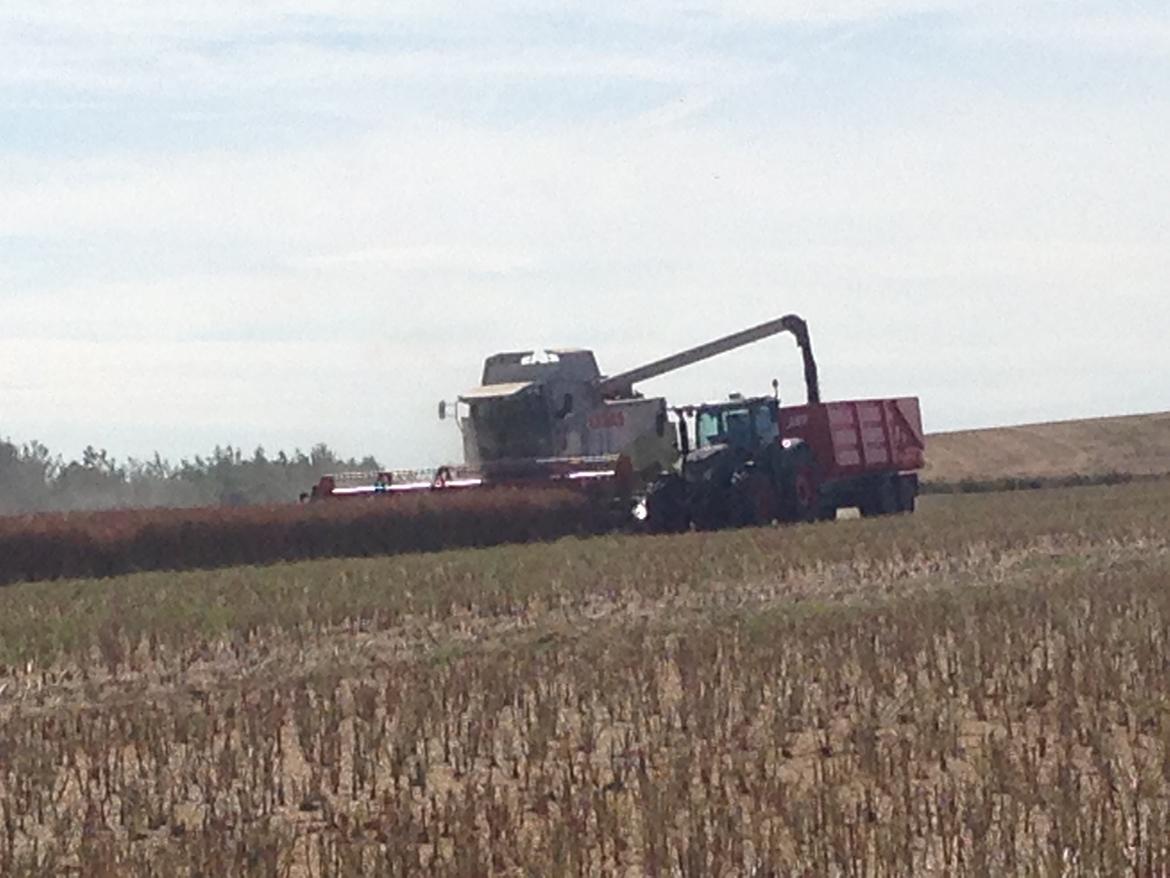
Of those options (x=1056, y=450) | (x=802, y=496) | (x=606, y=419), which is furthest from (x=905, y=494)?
(x=1056, y=450)

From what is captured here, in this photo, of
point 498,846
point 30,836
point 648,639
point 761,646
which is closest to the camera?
point 498,846

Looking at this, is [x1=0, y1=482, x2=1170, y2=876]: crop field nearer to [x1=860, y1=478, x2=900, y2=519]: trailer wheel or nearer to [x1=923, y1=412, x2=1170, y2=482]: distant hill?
[x1=860, y1=478, x2=900, y2=519]: trailer wheel

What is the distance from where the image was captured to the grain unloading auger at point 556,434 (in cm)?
3045

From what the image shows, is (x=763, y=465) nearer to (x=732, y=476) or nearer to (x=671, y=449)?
(x=732, y=476)

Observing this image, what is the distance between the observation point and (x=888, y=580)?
19312mm

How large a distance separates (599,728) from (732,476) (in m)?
18.9

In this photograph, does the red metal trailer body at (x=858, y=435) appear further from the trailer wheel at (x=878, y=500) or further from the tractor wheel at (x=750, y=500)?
the tractor wheel at (x=750, y=500)

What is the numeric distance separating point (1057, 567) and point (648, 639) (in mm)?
6582

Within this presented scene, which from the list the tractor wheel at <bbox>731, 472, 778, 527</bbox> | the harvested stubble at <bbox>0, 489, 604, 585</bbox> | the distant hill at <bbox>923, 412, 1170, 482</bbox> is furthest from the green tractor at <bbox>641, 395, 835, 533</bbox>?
the distant hill at <bbox>923, 412, 1170, 482</bbox>

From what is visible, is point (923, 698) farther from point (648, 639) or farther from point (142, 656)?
point (142, 656)

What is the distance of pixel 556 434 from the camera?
104ft

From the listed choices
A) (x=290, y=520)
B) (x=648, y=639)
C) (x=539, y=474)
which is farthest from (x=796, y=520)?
(x=648, y=639)

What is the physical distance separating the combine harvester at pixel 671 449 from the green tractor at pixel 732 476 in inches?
0.7

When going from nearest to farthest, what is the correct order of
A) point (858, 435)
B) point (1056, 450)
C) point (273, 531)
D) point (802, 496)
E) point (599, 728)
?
1. point (599, 728)
2. point (273, 531)
3. point (802, 496)
4. point (858, 435)
5. point (1056, 450)
